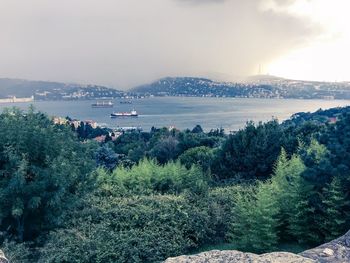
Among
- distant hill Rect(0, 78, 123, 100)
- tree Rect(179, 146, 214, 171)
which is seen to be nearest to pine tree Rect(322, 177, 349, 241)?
tree Rect(179, 146, 214, 171)

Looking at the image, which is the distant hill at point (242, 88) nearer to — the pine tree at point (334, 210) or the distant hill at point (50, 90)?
Result: the distant hill at point (50, 90)

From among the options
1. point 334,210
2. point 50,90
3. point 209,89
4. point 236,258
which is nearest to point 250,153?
point 334,210

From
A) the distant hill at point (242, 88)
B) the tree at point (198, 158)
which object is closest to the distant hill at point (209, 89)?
the distant hill at point (242, 88)

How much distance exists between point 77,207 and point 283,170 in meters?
5.25

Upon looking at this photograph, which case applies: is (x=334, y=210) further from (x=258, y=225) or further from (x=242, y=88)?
(x=242, y=88)

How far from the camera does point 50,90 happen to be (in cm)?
16362

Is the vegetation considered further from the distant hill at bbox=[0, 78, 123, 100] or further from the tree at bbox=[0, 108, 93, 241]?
the distant hill at bbox=[0, 78, 123, 100]

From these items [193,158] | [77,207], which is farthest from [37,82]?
[77,207]

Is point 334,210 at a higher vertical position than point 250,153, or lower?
higher

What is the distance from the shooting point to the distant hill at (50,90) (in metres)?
131

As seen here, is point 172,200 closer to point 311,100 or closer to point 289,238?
point 289,238

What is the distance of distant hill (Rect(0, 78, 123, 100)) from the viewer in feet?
431

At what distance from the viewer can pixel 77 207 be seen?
34.9 ft

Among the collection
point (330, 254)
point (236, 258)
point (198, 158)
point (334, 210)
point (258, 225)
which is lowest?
point (198, 158)
